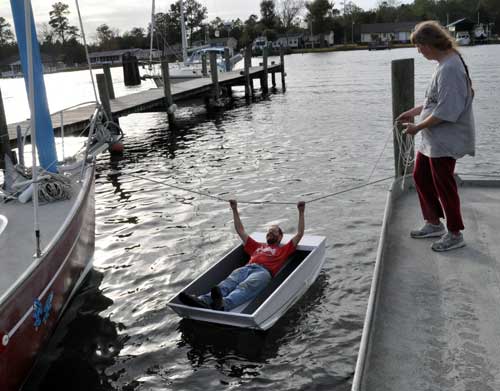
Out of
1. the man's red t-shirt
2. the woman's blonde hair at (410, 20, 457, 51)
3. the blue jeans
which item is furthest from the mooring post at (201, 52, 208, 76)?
the woman's blonde hair at (410, 20, 457, 51)

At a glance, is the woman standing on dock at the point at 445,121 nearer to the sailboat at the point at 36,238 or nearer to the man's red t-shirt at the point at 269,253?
the man's red t-shirt at the point at 269,253

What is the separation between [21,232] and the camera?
6906 mm

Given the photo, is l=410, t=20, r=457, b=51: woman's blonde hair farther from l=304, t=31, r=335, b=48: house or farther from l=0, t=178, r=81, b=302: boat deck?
l=304, t=31, r=335, b=48: house

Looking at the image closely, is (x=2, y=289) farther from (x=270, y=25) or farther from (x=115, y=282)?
(x=270, y=25)

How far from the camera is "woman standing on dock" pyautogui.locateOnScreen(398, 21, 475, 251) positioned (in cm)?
550

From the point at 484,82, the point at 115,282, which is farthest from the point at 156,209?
the point at 484,82

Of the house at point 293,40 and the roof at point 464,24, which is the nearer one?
the roof at point 464,24

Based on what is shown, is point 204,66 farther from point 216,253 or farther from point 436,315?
point 436,315

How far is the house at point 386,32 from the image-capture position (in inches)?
5207

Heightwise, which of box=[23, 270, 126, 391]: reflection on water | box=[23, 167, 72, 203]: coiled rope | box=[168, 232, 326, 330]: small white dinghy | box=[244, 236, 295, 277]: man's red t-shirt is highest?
box=[23, 167, 72, 203]: coiled rope

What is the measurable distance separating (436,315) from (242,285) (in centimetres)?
277

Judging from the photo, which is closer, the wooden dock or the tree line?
the wooden dock

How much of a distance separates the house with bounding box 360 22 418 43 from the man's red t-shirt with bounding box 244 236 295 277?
432 ft

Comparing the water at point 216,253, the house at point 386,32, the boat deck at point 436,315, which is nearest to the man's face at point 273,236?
the water at point 216,253
